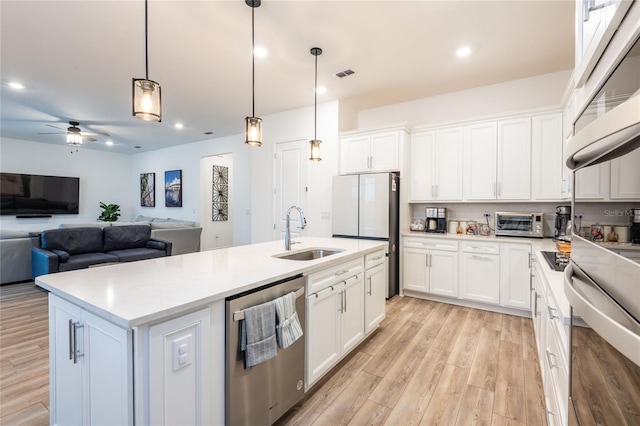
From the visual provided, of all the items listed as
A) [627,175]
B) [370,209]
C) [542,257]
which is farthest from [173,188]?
[627,175]

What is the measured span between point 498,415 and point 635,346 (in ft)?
6.35

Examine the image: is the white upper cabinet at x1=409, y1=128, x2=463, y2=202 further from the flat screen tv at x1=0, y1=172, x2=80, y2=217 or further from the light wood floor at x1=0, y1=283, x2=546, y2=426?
the flat screen tv at x1=0, y1=172, x2=80, y2=217

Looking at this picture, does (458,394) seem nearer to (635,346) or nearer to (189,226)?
(635,346)

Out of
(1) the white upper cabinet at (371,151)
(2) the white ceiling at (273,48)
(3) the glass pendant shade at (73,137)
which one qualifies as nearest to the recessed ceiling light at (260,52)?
(2) the white ceiling at (273,48)

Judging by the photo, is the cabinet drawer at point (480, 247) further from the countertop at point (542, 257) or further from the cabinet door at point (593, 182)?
the cabinet door at point (593, 182)

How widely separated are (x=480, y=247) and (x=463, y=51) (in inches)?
87.3

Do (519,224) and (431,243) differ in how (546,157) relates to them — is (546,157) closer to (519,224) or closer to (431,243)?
(519,224)

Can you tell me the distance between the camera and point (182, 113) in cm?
539

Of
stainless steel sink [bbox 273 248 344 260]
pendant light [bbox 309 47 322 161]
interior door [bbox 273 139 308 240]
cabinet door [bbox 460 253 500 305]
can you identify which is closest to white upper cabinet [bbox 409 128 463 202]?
cabinet door [bbox 460 253 500 305]

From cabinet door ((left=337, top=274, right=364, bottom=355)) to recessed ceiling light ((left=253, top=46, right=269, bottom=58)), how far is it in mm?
2507

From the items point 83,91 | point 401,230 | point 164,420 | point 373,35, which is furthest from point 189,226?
point 164,420

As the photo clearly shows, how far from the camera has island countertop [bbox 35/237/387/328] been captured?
47.1 inches

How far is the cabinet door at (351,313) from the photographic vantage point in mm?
2371

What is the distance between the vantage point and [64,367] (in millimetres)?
1491
